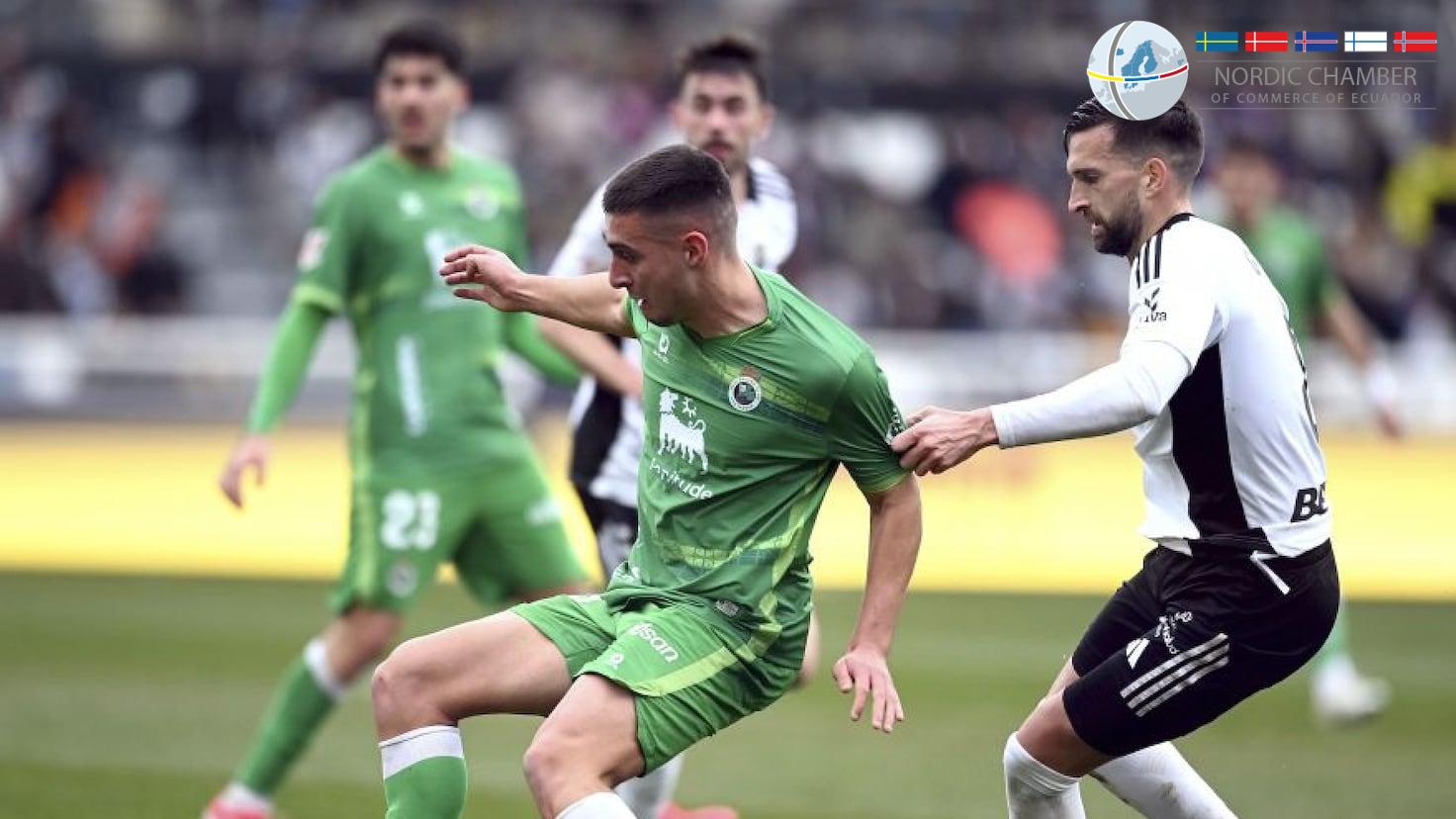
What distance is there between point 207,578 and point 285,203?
9.60 metres

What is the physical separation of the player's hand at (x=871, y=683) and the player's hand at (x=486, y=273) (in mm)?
1295

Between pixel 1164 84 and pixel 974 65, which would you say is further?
pixel 974 65

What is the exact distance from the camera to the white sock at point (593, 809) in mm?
4793

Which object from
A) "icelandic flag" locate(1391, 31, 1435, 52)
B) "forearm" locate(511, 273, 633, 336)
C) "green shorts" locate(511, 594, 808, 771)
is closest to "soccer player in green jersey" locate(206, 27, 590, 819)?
"forearm" locate(511, 273, 633, 336)

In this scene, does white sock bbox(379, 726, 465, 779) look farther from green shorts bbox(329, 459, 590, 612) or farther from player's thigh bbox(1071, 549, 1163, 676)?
green shorts bbox(329, 459, 590, 612)

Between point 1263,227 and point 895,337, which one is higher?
point 1263,227

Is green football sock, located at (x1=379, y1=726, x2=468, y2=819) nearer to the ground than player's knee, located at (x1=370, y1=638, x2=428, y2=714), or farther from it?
nearer to the ground

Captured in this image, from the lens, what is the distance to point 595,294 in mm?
5641

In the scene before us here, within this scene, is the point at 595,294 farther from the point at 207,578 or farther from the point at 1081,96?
the point at 1081,96

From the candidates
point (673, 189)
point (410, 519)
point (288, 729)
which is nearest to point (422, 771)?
point (673, 189)

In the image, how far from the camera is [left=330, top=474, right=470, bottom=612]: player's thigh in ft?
24.9

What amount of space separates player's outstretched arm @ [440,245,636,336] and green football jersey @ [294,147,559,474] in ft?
7.20

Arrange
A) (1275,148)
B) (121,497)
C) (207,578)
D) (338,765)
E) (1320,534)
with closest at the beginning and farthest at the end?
(1320,534) → (338,765) → (207,578) → (121,497) → (1275,148)

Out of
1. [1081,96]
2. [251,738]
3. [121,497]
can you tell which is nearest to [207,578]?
[121,497]
